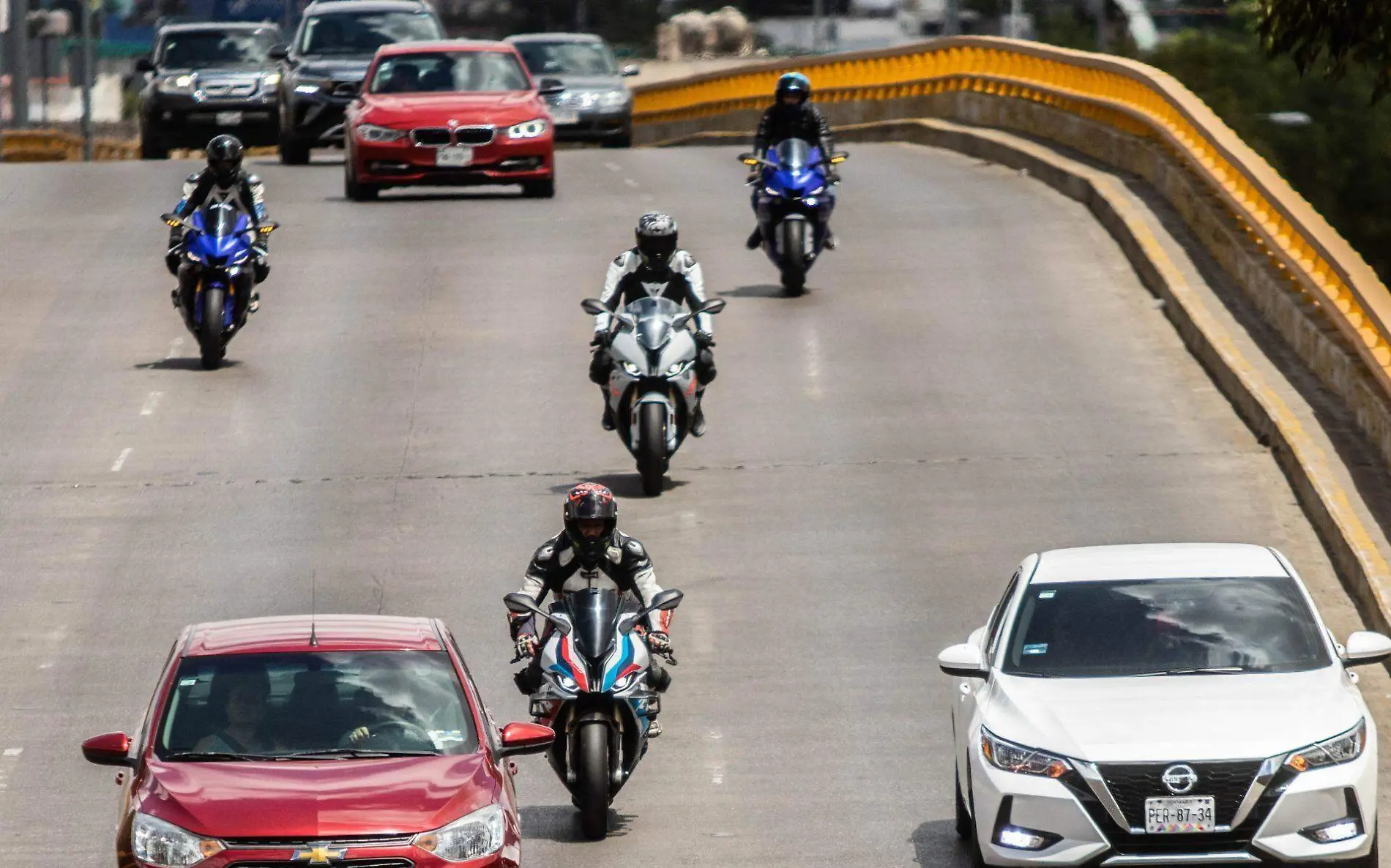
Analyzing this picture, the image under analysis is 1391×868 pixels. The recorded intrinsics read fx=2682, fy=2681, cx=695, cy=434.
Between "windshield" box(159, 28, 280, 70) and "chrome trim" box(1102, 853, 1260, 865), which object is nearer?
"chrome trim" box(1102, 853, 1260, 865)

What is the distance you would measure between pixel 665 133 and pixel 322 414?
34.2m

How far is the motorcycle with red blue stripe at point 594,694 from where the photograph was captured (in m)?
11.3

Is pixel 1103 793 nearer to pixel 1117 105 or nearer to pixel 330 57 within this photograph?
pixel 1117 105

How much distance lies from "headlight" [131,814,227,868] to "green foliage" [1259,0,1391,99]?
1119 centimetres

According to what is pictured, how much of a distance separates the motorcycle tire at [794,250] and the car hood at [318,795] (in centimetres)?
1583

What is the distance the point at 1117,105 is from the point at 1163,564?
65.3 ft

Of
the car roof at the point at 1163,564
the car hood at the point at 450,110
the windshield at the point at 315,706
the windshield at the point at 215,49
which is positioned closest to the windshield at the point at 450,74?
the car hood at the point at 450,110

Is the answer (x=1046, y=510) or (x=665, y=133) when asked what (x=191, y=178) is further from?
(x=665, y=133)

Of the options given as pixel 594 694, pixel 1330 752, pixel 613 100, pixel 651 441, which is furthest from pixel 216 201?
pixel 613 100

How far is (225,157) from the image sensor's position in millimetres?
22172

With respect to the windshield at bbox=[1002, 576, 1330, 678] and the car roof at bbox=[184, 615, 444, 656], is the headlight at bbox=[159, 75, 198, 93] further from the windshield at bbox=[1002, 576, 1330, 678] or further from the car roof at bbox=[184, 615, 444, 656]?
the windshield at bbox=[1002, 576, 1330, 678]

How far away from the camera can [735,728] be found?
13961 mm

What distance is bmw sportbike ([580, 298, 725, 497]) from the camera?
18.3 metres

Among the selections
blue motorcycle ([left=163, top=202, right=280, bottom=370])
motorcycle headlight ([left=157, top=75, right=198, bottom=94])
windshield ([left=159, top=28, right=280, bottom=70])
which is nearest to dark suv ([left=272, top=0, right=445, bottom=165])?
windshield ([left=159, top=28, right=280, bottom=70])
